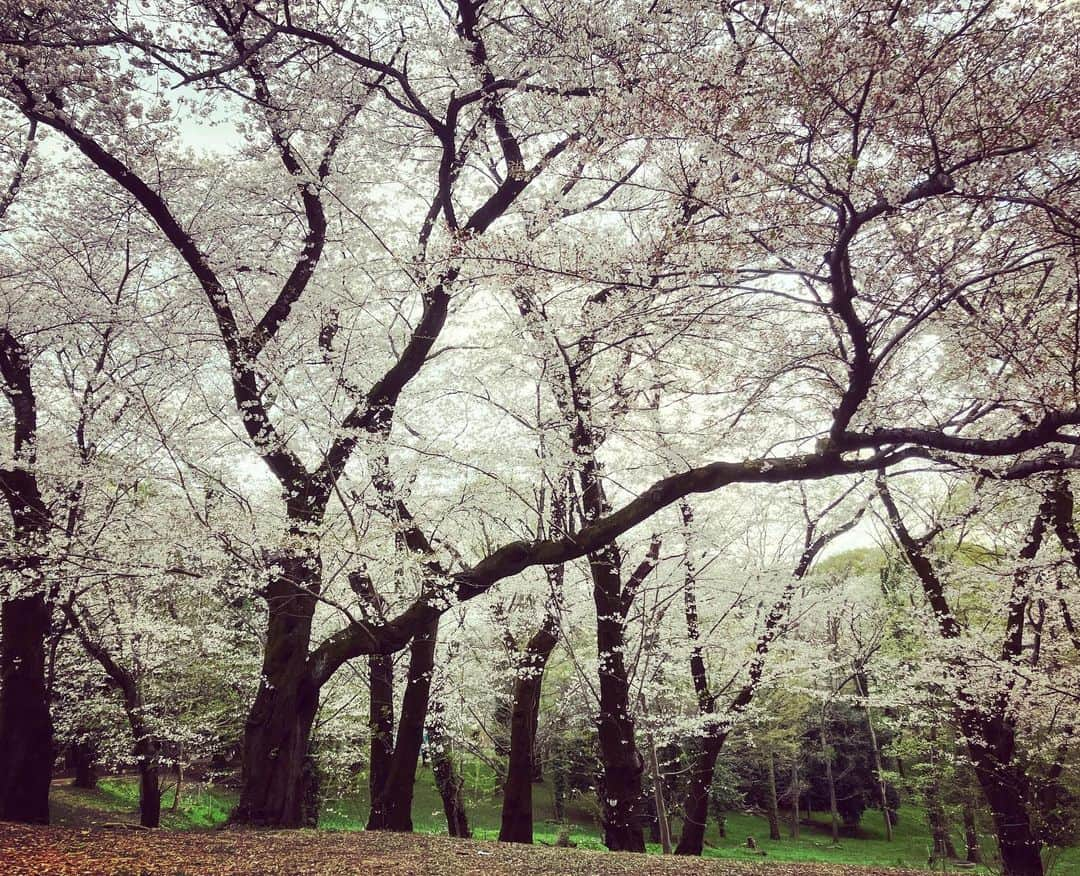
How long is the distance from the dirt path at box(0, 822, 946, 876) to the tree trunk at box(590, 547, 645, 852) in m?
1.49

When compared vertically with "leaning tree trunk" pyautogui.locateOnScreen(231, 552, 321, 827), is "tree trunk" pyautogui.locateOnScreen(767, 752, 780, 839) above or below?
below

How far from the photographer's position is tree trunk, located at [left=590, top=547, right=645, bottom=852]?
7797mm

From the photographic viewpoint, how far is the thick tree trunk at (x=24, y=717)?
7613 millimetres

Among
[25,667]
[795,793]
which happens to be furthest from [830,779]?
[25,667]

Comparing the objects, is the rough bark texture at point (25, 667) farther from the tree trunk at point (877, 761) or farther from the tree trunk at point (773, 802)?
the tree trunk at point (877, 761)

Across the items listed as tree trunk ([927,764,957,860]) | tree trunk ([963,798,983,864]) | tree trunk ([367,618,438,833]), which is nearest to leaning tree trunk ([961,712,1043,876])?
tree trunk ([963,798,983,864])

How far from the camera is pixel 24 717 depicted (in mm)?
7797

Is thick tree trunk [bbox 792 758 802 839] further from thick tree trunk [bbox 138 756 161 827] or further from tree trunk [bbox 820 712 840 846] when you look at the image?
thick tree trunk [bbox 138 756 161 827]

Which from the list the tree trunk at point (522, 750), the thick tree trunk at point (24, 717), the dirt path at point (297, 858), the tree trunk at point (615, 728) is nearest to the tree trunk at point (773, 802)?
the tree trunk at point (522, 750)

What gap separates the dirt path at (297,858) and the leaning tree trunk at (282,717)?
0.48m

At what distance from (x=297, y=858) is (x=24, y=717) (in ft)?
18.3

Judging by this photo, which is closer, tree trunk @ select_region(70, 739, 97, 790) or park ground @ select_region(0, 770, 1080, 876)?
park ground @ select_region(0, 770, 1080, 876)

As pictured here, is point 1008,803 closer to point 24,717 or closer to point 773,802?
point 24,717

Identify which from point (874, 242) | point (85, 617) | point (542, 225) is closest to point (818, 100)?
point (874, 242)
